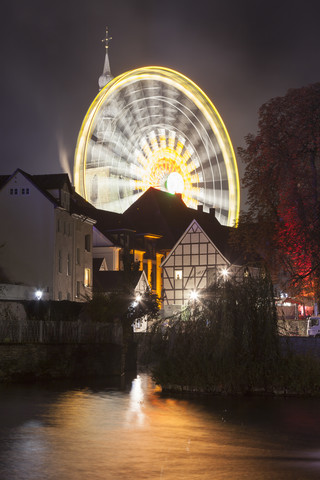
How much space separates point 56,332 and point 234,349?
12.7 meters

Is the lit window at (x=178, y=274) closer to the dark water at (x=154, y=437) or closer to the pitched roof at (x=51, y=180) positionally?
the pitched roof at (x=51, y=180)

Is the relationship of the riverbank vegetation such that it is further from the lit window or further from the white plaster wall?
the lit window

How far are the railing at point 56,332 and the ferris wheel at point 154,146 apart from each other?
30376mm

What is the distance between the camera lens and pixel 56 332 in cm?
4081

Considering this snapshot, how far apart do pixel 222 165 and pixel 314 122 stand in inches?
1412

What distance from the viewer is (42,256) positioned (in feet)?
193

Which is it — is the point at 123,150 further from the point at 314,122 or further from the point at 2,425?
the point at 2,425

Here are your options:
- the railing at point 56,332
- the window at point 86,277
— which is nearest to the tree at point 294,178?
the railing at point 56,332

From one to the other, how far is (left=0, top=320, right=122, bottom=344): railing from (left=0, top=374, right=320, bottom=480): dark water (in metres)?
6.62

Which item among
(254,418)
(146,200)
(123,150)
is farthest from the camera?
(146,200)

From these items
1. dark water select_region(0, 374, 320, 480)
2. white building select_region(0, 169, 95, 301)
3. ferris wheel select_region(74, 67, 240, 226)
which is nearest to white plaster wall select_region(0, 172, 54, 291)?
white building select_region(0, 169, 95, 301)

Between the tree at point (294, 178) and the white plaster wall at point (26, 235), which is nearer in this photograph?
the tree at point (294, 178)

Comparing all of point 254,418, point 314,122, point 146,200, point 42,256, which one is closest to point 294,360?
point 254,418

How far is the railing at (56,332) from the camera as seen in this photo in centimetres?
3819
